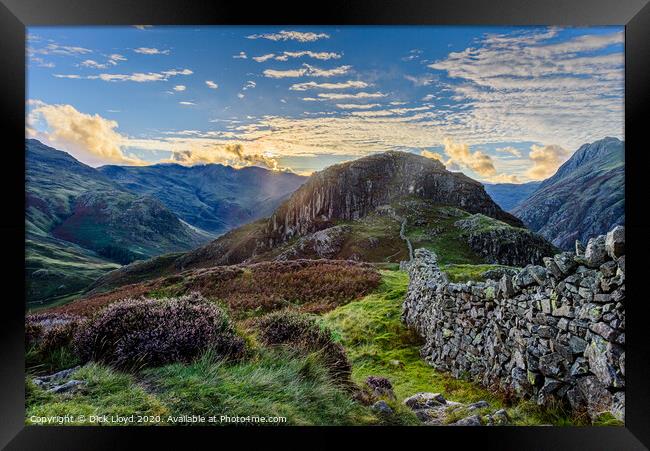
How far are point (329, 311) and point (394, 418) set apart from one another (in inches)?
101

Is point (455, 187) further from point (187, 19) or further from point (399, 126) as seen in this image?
point (187, 19)

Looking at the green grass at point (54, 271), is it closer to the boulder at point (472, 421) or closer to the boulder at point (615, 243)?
the boulder at point (472, 421)

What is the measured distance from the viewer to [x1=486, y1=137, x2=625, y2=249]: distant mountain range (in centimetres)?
668

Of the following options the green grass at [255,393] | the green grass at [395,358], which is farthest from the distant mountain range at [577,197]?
the green grass at [255,393]

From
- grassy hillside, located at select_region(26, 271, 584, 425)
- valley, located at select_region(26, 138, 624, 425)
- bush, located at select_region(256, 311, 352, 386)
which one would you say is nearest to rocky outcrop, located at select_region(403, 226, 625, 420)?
valley, located at select_region(26, 138, 624, 425)

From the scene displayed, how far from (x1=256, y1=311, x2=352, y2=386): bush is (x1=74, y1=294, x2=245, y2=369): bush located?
1.93ft

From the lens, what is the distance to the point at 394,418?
20.5 feet

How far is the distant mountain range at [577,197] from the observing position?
668 cm

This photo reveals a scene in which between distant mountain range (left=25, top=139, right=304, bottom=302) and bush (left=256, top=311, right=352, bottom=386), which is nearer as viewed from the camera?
bush (left=256, top=311, right=352, bottom=386)

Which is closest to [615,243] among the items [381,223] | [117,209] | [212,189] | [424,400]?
[424,400]

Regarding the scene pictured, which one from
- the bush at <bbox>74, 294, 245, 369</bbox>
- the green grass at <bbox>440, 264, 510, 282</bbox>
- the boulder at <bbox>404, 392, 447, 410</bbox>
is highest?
the green grass at <bbox>440, 264, 510, 282</bbox>

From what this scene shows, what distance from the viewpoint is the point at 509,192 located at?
7625 mm

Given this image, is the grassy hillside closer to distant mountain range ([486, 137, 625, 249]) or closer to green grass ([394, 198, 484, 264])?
green grass ([394, 198, 484, 264])

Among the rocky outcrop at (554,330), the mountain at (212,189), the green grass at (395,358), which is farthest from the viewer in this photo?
the mountain at (212,189)
